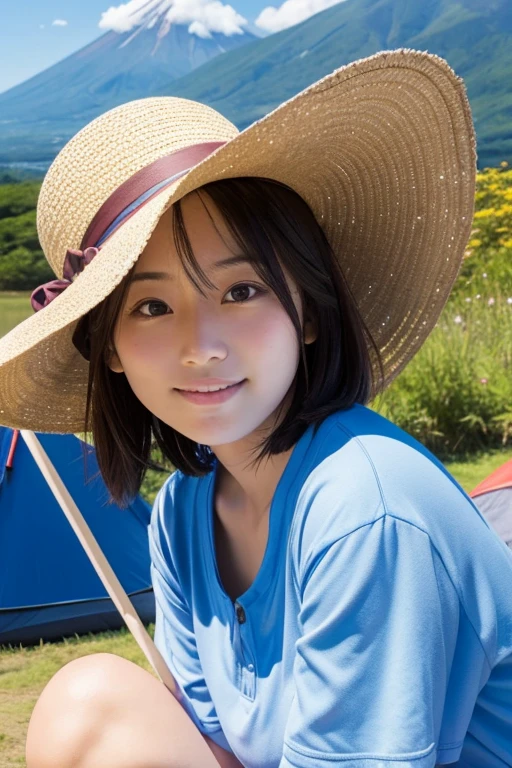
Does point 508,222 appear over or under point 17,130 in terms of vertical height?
under

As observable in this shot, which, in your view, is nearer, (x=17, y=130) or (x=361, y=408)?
(x=361, y=408)

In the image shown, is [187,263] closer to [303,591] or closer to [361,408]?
[361,408]

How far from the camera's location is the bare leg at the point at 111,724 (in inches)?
54.7

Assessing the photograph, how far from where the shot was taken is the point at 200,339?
118 centimetres

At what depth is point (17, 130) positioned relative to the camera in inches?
588

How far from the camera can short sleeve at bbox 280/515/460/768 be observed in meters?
1.03

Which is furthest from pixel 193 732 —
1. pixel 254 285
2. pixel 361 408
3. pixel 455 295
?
pixel 455 295

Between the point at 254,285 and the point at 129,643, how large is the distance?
175cm

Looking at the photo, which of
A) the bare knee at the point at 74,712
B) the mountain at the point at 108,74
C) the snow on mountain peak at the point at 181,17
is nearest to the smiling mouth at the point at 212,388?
the bare knee at the point at 74,712

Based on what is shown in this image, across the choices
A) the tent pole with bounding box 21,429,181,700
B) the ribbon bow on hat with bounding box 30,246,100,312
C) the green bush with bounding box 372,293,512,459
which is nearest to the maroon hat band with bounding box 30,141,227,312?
the ribbon bow on hat with bounding box 30,246,100,312

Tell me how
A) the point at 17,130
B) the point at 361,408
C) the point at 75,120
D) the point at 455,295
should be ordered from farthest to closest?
the point at 75,120, the point at 17,130, the point at 455,295, the point at 361,408

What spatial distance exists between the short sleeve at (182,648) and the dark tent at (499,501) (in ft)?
2.12

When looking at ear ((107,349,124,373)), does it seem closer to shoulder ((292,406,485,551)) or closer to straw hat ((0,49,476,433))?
straw hat ((0,49,476,433))

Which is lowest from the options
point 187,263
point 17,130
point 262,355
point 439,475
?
point 439,475
